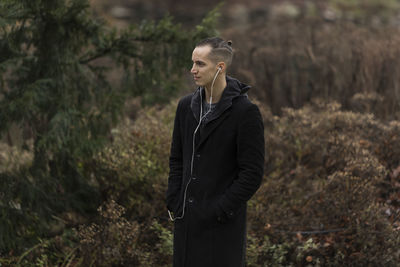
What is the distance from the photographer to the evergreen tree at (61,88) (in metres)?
4.02

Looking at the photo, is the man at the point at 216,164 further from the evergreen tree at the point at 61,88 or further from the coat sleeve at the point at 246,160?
the evergreen tree at the point at 61,88

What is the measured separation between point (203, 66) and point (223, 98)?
195mm

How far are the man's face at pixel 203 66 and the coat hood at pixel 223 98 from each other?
0.12 metres

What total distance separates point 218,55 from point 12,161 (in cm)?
307

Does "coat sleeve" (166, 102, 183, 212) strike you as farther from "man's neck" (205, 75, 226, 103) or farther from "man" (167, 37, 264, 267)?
"man's neck" (205, 75, 226, 103)

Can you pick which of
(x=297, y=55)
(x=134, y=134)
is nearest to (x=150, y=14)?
(x=297, y=55)

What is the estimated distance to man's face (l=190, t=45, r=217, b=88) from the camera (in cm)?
253

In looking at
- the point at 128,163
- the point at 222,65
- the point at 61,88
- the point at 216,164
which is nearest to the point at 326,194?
the point at 128,163

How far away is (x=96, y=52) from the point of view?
4660 millimetres

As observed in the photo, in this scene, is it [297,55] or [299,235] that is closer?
[299,235]

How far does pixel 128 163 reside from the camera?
4.48 metres

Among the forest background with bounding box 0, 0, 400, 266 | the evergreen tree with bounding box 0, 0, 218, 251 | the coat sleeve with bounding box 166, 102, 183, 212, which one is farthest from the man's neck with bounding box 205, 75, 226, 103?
the evergreen tree with bounding box 0, 0, 218, 251

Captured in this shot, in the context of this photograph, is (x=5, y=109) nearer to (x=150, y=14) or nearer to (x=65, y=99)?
(x=65, y=99)

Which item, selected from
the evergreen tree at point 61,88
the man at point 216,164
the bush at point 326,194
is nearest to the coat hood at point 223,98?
the man at point 216,164
